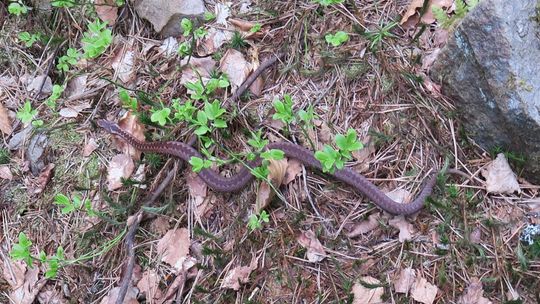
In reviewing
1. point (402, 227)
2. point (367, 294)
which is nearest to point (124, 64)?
point (402, 227)

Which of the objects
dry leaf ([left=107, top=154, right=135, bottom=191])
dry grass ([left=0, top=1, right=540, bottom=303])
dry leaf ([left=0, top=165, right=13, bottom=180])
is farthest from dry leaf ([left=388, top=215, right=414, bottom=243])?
dry leaf ([left=0, top=165, right=13, bottom=180])

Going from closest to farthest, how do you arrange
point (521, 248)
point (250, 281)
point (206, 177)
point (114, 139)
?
point (521, 248) < point (250, 281) < point (206, 177) < point (114, 139)

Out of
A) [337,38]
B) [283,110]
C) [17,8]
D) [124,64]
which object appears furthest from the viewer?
[17,8]

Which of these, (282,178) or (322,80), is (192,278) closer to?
(282,178)

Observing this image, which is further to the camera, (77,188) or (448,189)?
(77,188)

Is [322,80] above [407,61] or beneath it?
beneath

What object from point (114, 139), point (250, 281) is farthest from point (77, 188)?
point (250, 281)

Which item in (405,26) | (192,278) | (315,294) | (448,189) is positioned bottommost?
(192,278)

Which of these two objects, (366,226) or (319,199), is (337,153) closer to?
(319,199)
